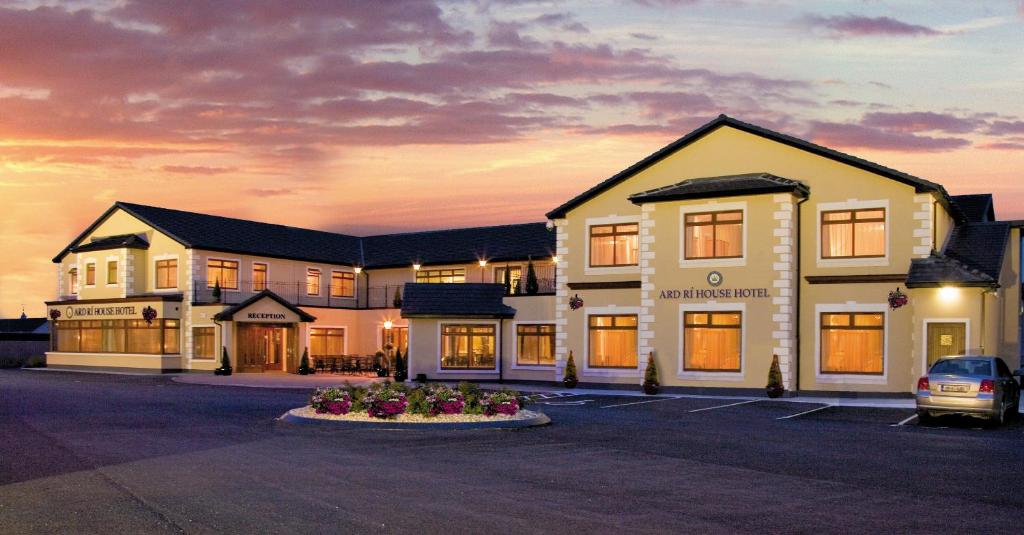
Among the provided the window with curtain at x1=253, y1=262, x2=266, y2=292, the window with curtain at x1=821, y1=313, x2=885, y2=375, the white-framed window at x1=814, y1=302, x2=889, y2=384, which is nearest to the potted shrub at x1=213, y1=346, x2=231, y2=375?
the window with curtain at x1=253, y1=262, x2=266, y2=292

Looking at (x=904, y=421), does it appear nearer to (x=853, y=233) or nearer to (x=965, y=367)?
(x=965, y=367)

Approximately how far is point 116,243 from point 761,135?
33.4m

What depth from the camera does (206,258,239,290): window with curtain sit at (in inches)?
1971

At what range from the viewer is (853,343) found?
102 feet

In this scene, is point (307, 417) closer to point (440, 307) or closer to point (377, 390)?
point (377, 390)

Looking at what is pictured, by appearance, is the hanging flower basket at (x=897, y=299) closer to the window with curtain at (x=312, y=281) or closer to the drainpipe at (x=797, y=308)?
the drainpipe at (x=797, y=308)

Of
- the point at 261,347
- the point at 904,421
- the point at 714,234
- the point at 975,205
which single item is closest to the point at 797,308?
the point at 714,234

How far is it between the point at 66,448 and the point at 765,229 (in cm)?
2169

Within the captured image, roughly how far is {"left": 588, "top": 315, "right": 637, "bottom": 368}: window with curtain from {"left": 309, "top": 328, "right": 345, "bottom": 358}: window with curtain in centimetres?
2021

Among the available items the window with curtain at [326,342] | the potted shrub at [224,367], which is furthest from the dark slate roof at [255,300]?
the window with curtain at [326,342]

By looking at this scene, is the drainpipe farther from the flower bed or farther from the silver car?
the flower bed

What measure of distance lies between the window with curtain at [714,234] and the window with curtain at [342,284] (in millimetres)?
27681

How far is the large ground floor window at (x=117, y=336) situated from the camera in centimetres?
4944

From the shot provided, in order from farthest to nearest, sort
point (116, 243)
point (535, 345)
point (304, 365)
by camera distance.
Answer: point (116, 243) → point (304, 365) → point (535, 345)
